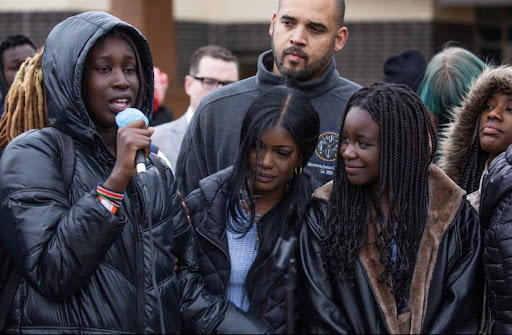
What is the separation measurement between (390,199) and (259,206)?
0.57 m

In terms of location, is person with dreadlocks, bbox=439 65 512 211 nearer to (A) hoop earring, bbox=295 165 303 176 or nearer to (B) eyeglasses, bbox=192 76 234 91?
(A) hoop earring, bbox=295 165 303 176

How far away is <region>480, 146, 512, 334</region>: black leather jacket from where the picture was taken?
139 inches

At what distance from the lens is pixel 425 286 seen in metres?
3.48

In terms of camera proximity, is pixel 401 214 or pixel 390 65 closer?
pixel 401 214

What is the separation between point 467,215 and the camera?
3.61m

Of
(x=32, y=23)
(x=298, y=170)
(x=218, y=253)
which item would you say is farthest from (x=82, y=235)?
(x=32, y=23)

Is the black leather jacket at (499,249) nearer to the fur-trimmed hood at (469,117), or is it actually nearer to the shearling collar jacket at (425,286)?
the shearling collar jacket at (425,286)

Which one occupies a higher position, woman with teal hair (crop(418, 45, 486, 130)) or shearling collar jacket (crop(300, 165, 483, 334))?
woman with teal hair (crop(418, 45, 486, 130))

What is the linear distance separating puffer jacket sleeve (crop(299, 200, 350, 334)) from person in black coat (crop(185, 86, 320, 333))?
5 cm

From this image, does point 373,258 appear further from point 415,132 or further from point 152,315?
point 152,315

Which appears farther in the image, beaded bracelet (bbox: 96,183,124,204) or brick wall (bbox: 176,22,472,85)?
brick wall (bbox: 176,22,472,85)

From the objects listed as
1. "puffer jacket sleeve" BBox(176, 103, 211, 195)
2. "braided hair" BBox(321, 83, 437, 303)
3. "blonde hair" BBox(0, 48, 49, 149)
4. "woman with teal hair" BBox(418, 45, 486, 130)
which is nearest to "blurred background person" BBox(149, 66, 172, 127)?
"woman with teal hair" BBox(418, 45, 486, 130)

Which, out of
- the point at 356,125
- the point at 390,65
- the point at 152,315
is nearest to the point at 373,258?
the point at 356,125

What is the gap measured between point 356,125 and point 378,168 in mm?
192
